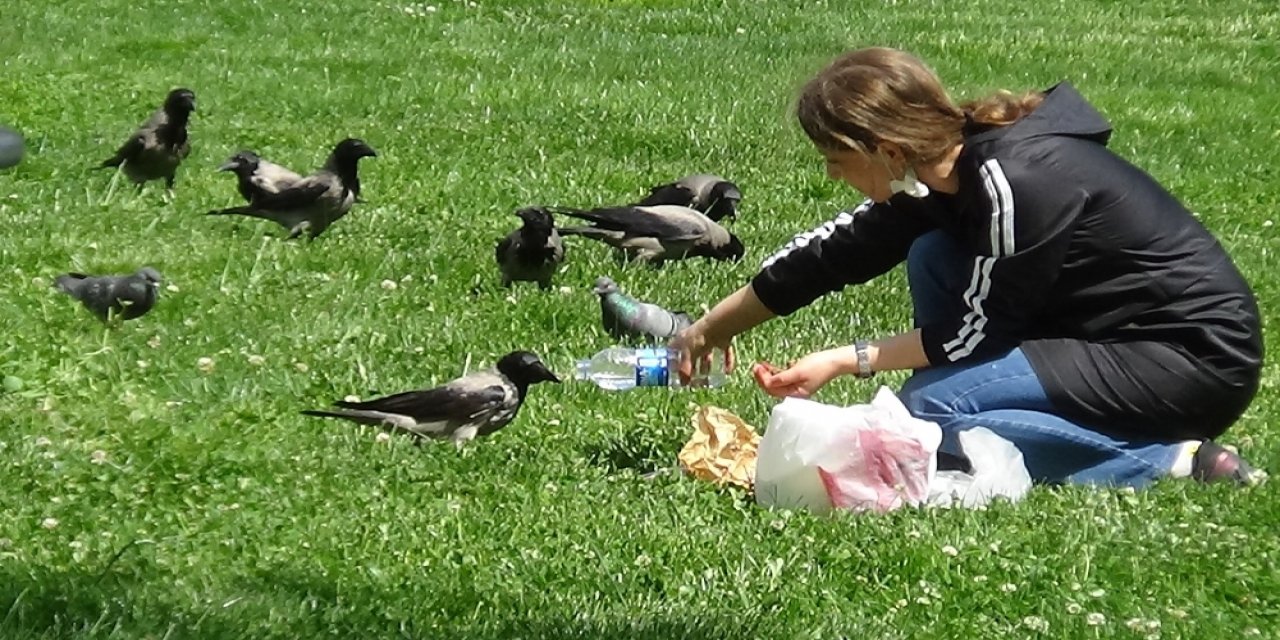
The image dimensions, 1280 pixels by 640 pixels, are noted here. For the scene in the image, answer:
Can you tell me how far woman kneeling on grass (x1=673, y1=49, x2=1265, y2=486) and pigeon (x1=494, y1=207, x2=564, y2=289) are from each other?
277cm

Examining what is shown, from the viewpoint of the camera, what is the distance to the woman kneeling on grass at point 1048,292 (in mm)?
5477

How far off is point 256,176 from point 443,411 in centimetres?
431

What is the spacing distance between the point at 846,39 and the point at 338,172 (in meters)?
7.41

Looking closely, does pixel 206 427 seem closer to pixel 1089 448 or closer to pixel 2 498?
pixel 2 498

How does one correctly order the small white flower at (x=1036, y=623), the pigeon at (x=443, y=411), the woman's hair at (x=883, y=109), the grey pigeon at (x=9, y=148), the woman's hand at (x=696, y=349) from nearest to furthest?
the grey pigeon at (x=9, y=148) → the small white flower at (x=1036, y=623) → the woman's hair at (x=883, y=109) → the pigeon at (x=443, y=411) → the woman's hand at (x=696, y=349)

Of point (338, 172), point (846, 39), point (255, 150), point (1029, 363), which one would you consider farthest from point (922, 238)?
point (846, 39)

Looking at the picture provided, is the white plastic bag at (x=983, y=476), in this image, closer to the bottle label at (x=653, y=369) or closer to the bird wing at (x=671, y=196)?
the bottle label at (x=653, y=369)

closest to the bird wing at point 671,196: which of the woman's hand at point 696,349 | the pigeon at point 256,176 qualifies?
the pigeon at point 256,176

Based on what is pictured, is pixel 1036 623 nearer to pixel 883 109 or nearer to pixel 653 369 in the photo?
pixel 883 109

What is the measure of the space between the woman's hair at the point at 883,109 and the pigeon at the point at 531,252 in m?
2.98

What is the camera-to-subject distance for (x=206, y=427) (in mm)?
6008

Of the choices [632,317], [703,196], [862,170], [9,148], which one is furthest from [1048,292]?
[703,196]

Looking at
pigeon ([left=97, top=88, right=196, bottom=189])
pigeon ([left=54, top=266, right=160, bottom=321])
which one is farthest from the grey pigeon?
pigeon ([left=97, top=88, right=196, bottom=189])

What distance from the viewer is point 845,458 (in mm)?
5500
